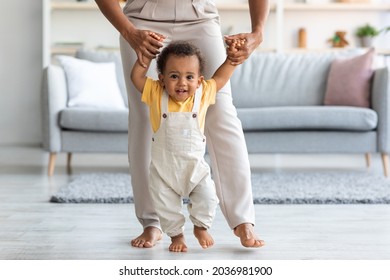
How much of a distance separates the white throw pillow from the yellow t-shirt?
2.70m

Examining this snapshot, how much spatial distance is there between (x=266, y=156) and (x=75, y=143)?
207cm

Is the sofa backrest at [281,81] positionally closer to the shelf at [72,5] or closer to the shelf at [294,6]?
the shelf at [294,6]

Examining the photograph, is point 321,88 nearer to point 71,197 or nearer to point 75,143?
point 75,143

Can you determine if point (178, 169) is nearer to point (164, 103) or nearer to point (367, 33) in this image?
point (164, 103)

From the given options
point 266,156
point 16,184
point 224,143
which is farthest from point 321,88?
point 224,143

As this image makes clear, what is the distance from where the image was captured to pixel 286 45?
7.29 m

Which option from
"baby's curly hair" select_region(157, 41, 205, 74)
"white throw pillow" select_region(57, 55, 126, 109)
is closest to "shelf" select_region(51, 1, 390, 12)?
"white throw pillow" select_region(57, 55, 126, 109)

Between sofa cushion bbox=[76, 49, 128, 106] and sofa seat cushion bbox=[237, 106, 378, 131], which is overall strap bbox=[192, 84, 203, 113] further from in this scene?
sofa cushion bbox=[76, 49, 128, 106]

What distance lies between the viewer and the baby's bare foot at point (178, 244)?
7.91ft

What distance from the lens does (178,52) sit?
2291 mm

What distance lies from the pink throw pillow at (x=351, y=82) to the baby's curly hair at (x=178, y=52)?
276 cm

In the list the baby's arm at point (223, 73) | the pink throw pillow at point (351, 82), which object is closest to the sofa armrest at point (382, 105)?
the pink throw pillow at point (351, 82)

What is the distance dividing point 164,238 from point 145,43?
737 mm

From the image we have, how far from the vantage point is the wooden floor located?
2.40 metres
